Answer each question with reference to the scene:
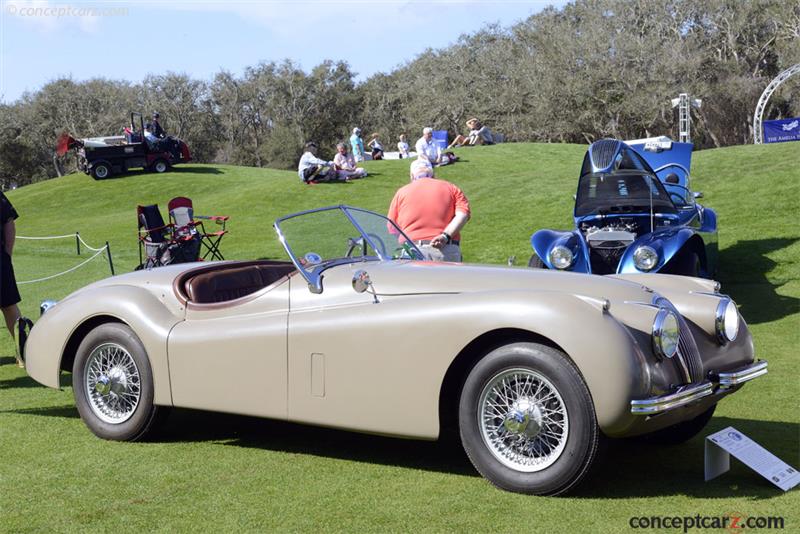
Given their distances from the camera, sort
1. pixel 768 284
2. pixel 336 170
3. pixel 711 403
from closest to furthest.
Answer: pixel 711 403 → pixel 768 284 → pixel 336 170

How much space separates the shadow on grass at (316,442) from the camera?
15.7 feet

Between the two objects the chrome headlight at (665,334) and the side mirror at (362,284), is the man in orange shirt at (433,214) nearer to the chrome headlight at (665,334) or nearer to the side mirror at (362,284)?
the side mirror at (362,284)

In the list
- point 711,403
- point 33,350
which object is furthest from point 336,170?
point 711,403

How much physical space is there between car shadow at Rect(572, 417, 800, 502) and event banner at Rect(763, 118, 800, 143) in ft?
98.5

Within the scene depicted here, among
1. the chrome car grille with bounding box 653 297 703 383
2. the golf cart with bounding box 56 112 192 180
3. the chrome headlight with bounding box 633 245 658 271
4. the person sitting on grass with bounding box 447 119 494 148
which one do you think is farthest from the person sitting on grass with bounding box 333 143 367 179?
the chrome car grille with bounding box 653 297 703 383

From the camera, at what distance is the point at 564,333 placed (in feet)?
12.8

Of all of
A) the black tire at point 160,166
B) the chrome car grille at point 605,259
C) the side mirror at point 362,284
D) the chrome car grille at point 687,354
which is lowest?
the black tire at point 160,166

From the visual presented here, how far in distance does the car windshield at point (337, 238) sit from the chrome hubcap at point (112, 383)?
4.08ft

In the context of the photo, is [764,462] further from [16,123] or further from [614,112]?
[16,123]

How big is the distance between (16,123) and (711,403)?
61.8 metres

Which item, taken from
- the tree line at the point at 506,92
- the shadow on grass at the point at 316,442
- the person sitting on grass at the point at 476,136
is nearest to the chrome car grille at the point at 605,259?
the shadow on grass at the point at 316,442

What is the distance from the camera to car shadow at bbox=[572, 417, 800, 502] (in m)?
4.07

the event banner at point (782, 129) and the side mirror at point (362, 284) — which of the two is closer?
the side mirror at point (362, 284)

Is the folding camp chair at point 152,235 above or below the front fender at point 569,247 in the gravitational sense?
below
